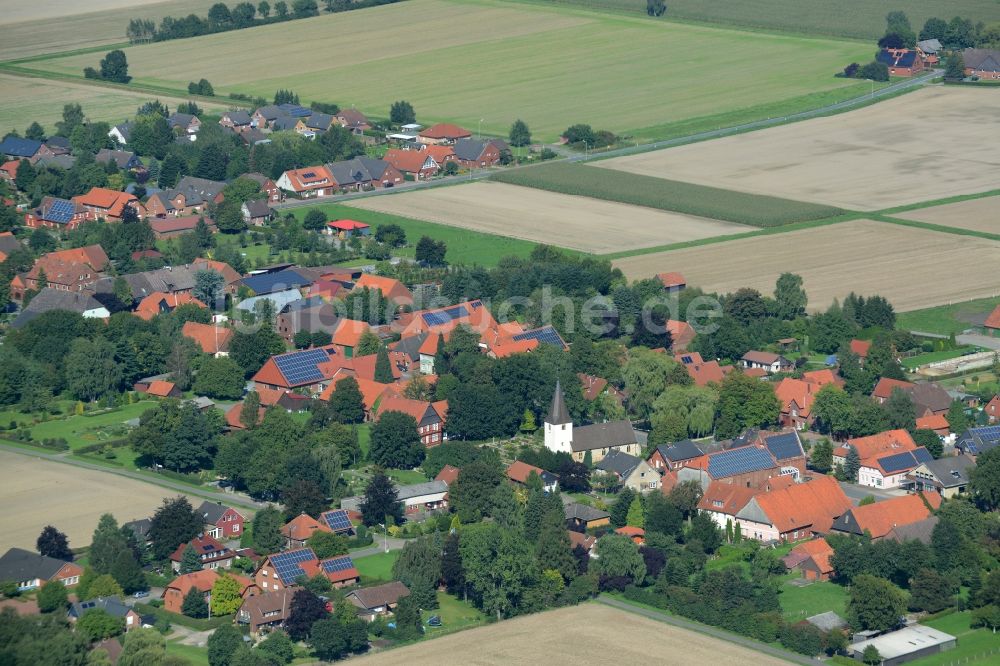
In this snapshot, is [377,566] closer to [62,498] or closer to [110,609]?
[110,609]

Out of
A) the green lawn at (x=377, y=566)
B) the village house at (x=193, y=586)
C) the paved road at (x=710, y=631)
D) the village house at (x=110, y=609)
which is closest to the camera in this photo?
the paved road at (x=710, y=631)

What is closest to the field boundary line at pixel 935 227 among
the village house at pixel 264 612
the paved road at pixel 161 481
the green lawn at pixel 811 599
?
the green lawn at pixel 811 599

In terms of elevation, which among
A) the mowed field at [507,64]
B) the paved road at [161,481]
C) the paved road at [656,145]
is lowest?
the paved road at [161,481]

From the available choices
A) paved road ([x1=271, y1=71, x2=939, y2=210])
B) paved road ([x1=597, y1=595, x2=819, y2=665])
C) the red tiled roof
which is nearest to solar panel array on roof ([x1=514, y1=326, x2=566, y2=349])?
the red tiled roof

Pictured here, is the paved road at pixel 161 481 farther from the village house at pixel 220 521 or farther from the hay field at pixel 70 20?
the hay field at pixel 70 20

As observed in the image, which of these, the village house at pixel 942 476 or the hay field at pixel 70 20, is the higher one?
the hay field at pixel 70 20

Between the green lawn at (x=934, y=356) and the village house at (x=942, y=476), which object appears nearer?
the village house at (x=942, y=476)

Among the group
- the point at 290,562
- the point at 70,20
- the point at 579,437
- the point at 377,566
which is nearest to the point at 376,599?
Result: the point at 290,562

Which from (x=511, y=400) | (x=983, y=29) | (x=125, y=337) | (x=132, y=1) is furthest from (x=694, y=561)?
(x=132, y=1)
